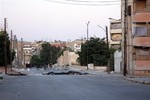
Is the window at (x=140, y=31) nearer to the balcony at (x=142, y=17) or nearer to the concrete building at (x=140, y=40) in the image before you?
the concrete building at (x=140, y=40)

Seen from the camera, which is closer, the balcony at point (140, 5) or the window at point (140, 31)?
the window at point (140, 31)

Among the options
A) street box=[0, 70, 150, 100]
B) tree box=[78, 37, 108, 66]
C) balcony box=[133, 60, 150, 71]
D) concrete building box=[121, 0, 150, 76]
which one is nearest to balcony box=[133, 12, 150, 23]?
concrete building box=[121, 0, 150, 76]

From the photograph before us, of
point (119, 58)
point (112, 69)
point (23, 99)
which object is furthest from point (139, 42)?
point (23, 99)

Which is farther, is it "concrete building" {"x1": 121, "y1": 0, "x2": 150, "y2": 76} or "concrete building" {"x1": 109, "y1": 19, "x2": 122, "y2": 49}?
"concrete building" {"x1": 109, "y1": 19, "x2": 122, "y2": 49}

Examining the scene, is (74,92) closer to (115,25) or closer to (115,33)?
(115,33)

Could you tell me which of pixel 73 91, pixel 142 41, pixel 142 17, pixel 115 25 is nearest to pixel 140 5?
pixel 142 17

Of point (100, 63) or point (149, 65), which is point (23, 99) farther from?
point (100, 63)

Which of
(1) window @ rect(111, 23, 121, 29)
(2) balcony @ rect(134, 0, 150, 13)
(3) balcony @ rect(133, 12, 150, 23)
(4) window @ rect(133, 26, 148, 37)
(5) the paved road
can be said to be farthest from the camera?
(1) window @ rect(111, 23, 121, 29)

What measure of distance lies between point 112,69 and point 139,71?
2774 cm

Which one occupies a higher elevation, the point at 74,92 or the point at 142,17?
the point at 142,17

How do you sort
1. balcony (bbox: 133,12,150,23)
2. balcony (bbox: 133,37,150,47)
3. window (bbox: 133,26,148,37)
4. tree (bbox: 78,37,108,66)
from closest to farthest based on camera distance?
balcony (bbox: 133,37,150,47)
balcony (bbox: 133,12,150,23)
window (bbox: 133,26,148,37)
tree (bbox: 78,37,108,66)

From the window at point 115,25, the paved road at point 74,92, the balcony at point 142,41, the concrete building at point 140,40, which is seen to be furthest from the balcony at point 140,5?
the window at point 115,25

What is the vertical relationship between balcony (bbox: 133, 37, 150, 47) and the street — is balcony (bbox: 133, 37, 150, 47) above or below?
above

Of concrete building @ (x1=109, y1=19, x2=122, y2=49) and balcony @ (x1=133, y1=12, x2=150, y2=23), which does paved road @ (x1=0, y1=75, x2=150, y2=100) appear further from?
concrete building @ (x1=109, y1=19, x2=122, y2=49)
